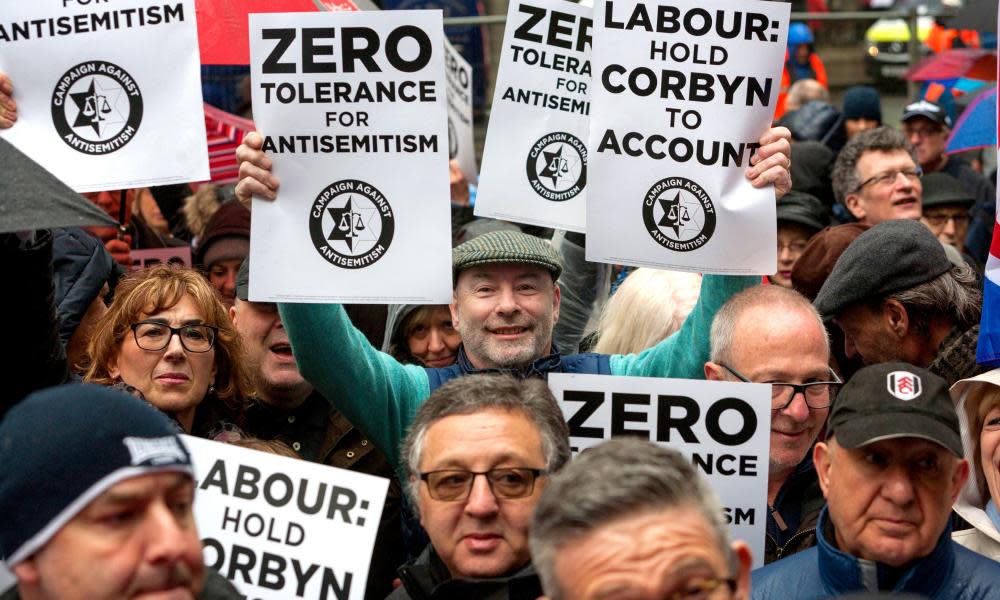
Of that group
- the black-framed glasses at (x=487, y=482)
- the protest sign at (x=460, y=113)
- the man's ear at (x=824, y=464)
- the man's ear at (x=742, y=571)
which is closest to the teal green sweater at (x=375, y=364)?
the black-framed glasses at (x=487, y=482)

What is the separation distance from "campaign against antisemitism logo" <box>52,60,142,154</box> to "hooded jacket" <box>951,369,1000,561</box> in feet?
9.17

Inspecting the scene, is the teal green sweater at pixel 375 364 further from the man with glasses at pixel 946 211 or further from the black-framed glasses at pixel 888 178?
the man with glasses at pixel 946 211

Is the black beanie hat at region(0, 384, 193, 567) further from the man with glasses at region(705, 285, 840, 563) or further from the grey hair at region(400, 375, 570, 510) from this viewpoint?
the man with glasses at region(705, 285, 840, 563)

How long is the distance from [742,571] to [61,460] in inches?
51.6

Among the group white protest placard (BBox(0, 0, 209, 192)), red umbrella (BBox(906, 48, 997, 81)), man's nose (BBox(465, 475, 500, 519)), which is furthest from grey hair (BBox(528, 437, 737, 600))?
red umbrella (BBox(906, 48, 997, 81))

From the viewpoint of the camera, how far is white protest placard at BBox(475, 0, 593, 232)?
5.59 m

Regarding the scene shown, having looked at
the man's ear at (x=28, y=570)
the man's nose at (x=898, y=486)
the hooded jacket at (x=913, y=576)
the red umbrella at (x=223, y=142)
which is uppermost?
the red umbrella at (x=223, y=142)

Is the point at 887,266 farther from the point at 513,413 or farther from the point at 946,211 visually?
the point at 946,211

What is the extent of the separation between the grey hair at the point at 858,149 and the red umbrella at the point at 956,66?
3753mm

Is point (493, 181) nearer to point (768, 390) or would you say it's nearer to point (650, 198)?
point (650, 198)

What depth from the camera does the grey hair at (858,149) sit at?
7.48 meters

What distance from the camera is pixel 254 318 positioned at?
564 centimetres

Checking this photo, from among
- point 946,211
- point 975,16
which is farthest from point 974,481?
point 975,16

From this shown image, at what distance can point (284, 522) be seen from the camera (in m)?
4.12
